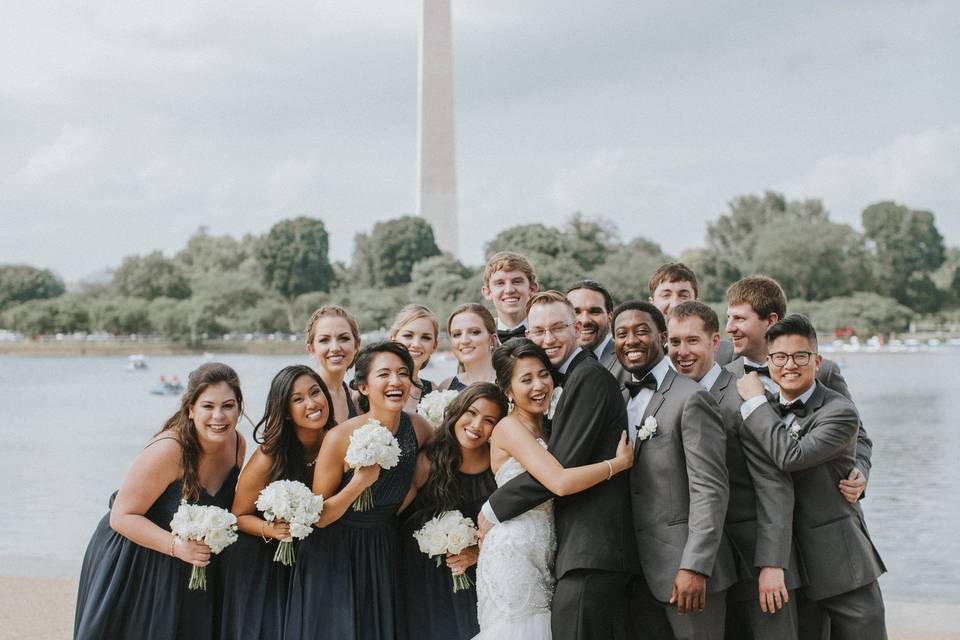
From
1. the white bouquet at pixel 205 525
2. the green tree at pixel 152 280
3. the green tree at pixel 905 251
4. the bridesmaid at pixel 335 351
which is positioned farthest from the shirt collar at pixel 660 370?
the green tree at pixel 905 251

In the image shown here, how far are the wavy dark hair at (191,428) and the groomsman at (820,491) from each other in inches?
101

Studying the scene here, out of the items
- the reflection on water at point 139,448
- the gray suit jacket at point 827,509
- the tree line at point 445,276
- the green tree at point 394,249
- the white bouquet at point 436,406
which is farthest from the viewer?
the green tree at point 394,249

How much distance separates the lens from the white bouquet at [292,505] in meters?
4.88

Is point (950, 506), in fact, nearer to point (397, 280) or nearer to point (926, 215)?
point (397, 280)

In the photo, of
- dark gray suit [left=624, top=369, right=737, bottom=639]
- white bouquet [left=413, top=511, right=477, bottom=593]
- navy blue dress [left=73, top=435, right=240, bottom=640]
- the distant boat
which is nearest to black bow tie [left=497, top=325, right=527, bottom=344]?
white bouquet [left=413, top=511, right=477, bottom=593]

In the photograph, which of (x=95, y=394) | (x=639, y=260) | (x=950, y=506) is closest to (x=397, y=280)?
(x=639, y=260)

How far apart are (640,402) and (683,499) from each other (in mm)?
482

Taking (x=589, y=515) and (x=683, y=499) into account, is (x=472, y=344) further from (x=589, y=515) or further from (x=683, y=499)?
(x=683, y=499)

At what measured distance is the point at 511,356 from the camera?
4816mm

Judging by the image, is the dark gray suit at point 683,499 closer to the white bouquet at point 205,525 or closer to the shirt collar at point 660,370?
the shirt collar at point 660,370

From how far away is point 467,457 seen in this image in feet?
17.2

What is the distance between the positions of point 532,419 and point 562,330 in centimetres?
46

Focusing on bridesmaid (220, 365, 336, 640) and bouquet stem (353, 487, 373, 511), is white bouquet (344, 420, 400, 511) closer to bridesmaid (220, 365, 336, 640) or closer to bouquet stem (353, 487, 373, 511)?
bouquet stem (353, 487, 373, 511)

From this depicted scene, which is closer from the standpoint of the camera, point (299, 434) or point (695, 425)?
point (695, 425)
